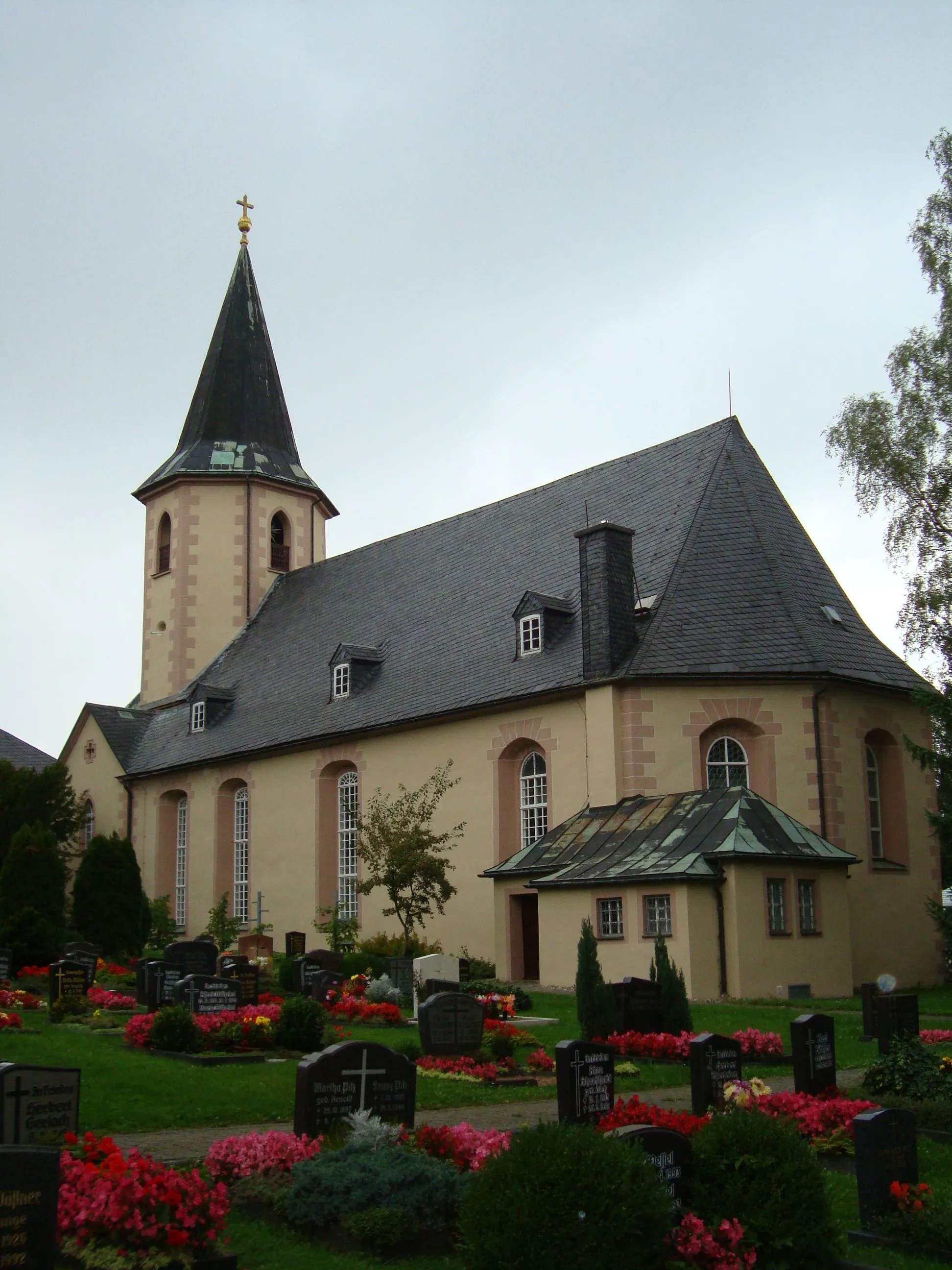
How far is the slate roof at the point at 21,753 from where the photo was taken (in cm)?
5359

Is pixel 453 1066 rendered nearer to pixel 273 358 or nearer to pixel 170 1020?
pixel 170 1020

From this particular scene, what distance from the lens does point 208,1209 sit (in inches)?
286

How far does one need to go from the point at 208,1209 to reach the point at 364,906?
24340 mm

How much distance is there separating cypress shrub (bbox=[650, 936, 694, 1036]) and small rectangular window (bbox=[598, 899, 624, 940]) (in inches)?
240

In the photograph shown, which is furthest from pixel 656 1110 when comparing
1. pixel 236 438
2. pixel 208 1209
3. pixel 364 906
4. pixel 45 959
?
pixel 236 438

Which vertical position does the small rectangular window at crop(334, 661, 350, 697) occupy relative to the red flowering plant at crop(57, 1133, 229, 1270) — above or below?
above

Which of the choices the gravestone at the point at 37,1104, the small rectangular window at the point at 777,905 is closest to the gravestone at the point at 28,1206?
the gravestone at the point at 37,1104

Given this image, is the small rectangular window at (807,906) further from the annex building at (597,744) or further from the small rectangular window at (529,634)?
the small rectangular window at (529,634)

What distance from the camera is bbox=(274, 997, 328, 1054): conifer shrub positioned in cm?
1627

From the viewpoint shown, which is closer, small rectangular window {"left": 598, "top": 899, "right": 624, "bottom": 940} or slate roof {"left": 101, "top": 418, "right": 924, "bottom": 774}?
small rectangular window {"left": 598, "top": 899, "right": 624, "bottom": 940}

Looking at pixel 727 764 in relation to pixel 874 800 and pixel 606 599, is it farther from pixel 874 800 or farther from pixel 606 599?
pixel 606 599

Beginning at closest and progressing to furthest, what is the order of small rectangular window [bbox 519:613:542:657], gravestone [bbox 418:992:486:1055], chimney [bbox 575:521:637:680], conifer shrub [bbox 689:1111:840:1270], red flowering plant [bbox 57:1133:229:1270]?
red flowering plant [bbox 57:1133:229:1270], conifer shrub [bbox 689:1111:840:1270], gravestone [bbox 418:992:486:1055], chimney [bbox 575:521:637:680], small rectangular window [bbox 519:613:542:657]

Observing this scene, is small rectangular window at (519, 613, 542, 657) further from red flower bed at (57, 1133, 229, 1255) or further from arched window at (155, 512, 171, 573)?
red flower bed at (57, 1133, 229, 1255)

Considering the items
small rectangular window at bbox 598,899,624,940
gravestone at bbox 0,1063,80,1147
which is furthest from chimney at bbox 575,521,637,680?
gravestone at bbox 0,1063,80,1147
